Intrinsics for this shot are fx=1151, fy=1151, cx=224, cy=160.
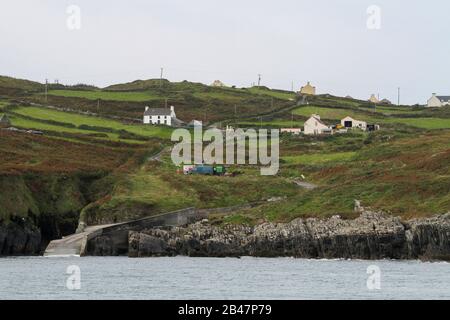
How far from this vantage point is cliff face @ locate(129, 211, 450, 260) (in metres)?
93.3

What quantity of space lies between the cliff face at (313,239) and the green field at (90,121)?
6523 cm

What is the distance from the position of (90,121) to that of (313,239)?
283 ft

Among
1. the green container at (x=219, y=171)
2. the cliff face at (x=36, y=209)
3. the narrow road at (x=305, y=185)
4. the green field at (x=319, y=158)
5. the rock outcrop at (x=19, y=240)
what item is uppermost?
the green field at (x=319, y=158)

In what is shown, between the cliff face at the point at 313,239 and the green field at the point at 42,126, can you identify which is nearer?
the cliff face at the point at 313,239

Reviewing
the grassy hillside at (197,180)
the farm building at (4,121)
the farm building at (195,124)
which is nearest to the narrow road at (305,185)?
the grassy hillside at (197,180)

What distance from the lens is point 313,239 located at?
323 feet

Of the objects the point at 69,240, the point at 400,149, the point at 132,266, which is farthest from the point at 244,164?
the point at 132,266

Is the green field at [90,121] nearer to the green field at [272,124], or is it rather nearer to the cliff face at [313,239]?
the green field at [272,124]

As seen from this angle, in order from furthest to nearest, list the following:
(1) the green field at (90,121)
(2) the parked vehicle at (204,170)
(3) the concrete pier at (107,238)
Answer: (1) the green field at (90,121) → (2) the parked vehicle at (204,170) → (3) the concrete pier at (107,238)

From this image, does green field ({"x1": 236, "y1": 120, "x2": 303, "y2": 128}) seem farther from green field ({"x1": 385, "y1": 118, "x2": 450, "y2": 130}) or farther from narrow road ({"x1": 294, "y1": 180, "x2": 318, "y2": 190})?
narrow road ({"x1": 294, "y1": 180, "x2": 318, "y2": 190})

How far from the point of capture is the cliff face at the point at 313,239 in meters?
93.3

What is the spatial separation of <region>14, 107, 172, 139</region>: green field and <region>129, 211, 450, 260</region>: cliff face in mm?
65227
